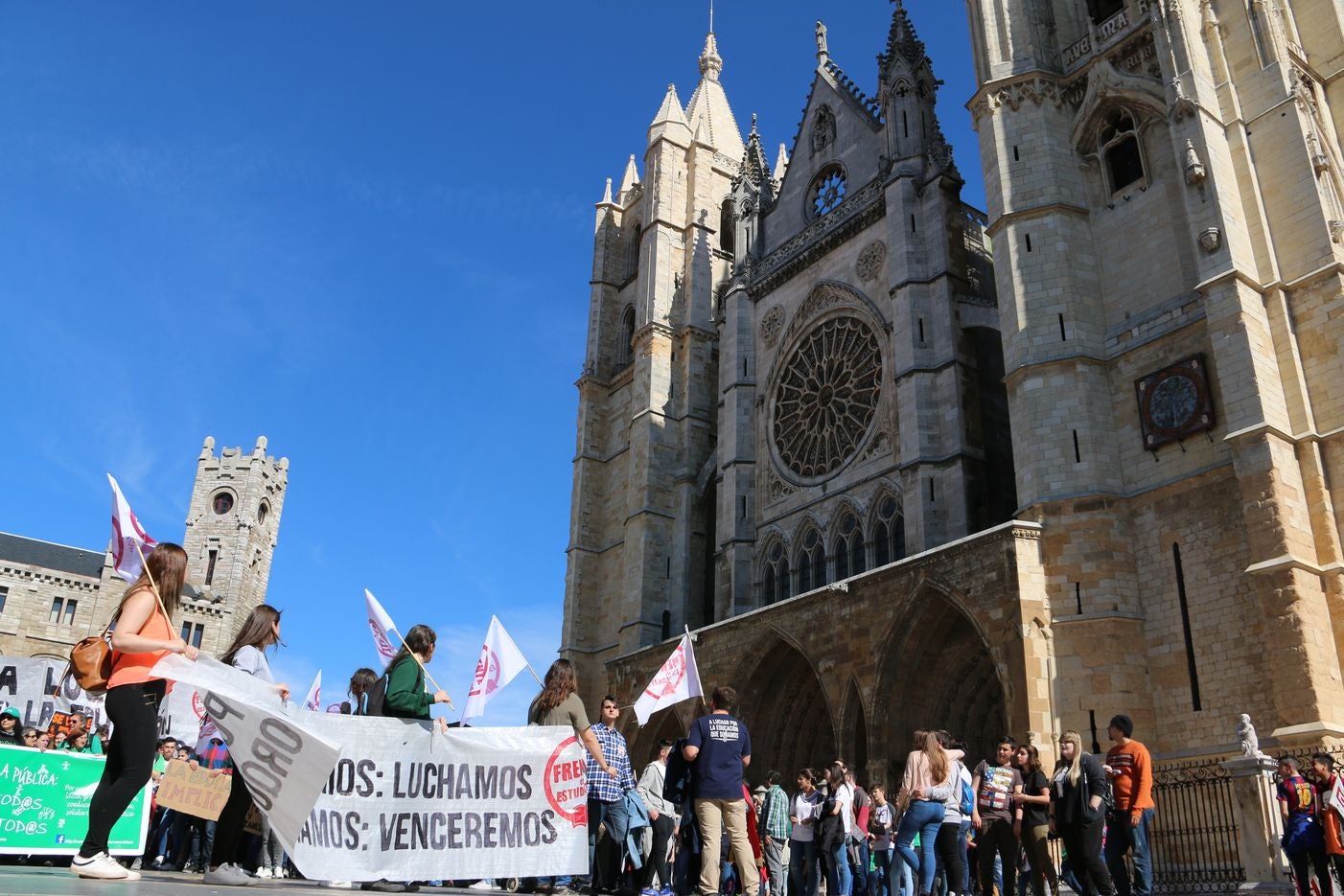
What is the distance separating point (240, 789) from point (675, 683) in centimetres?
771

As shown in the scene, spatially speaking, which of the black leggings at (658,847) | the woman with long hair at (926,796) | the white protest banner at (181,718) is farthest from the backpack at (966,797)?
the white protest banner at (181,718)

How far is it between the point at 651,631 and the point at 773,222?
1122 centimetres

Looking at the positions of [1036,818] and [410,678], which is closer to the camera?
[410,678]

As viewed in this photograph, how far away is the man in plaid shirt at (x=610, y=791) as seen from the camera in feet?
25.9

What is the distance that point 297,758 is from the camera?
577 centimetres

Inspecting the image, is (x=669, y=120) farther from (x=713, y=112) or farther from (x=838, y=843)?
(x=838, y=843)

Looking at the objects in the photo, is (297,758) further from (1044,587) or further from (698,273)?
(698,273)

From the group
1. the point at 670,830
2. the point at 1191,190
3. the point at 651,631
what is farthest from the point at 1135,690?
the point at 651,631

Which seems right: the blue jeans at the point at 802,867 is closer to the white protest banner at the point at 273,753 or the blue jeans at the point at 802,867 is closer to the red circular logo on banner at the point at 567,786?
the red circular logo on banner at the point at 567,786

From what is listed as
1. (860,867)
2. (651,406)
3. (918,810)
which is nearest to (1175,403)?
(860,867)

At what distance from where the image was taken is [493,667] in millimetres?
14422

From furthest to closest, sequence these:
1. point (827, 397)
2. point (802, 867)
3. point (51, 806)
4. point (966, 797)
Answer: point (827, 397), point (802, 867), point (966, 797), point (51, 806)

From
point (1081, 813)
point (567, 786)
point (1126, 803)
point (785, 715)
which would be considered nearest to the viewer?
point (567, 786)

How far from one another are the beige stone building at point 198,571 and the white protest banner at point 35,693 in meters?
25.5
